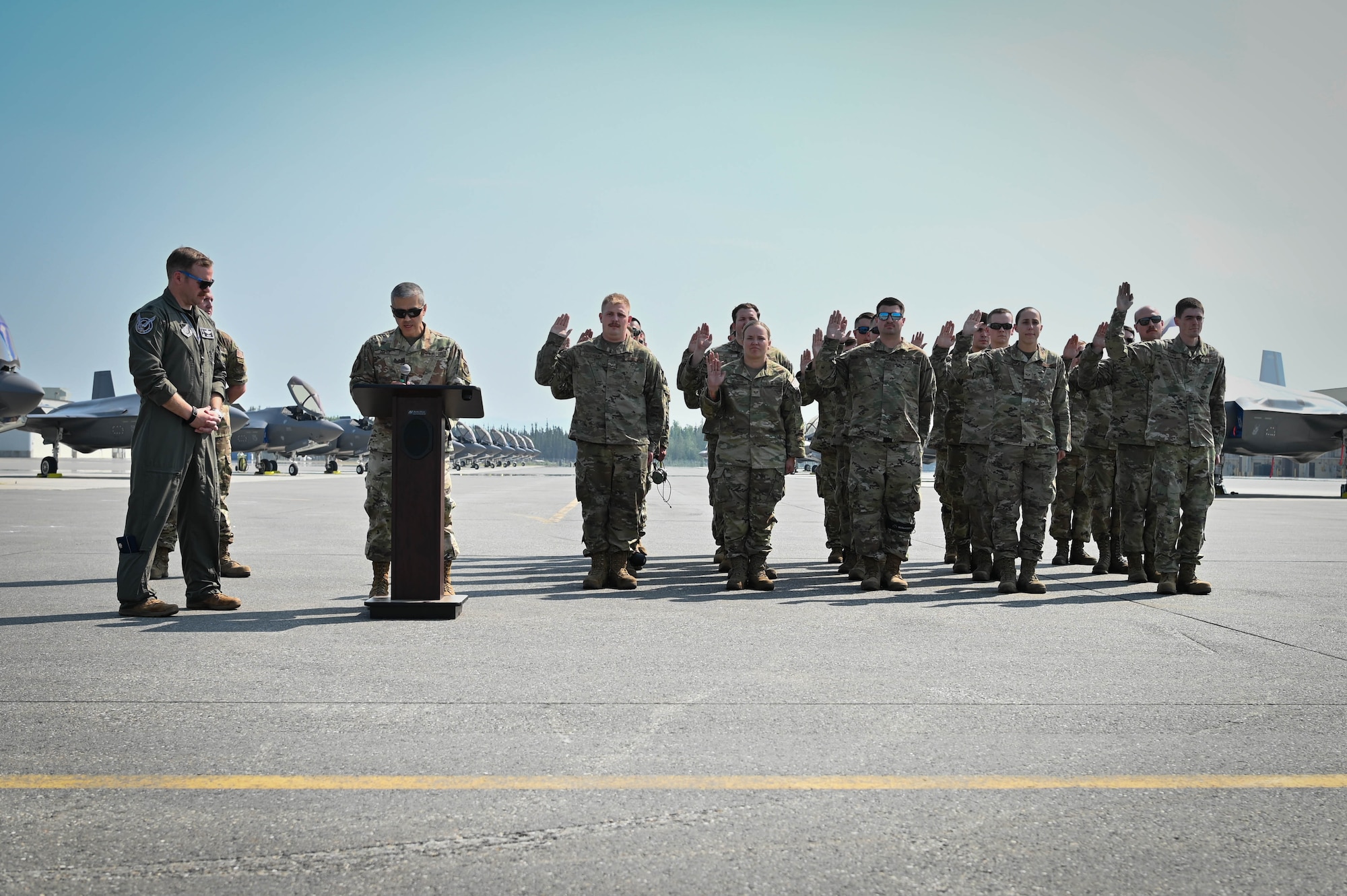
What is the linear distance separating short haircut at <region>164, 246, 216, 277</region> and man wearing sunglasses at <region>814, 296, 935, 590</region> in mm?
4553

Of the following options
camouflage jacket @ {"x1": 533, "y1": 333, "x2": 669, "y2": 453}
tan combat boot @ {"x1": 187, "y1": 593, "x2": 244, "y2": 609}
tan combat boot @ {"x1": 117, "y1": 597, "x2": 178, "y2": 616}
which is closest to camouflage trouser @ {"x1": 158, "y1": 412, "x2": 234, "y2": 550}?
tan combat boot @ {"x1": 187, "y1": 593, "x2": 244, "y2": 609}

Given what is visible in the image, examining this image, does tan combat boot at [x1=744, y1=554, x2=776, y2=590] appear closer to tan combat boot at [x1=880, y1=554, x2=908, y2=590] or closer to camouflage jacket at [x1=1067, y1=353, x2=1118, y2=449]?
tan combat boot at [x1=880, y1=554, x2=908, y2=590]

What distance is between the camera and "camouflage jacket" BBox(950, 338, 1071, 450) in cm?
748

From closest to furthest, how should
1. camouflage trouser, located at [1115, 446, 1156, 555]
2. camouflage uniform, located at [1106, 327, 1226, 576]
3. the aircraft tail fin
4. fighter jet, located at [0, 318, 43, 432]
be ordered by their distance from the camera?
camouflage uniform, located at [1106, 327, 1226, 576], camouflage trouser, located at [1115, 446, 1156, 555], fighter jet, located at [0, 318, 43, 432], the aircraft tail fin

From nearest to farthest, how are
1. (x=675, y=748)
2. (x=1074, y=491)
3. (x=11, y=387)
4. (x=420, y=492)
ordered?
1. (x=675, y=748)
2. (x=420, y=492)
3. (x=1074, y=491)
4. (x=11, y=387)

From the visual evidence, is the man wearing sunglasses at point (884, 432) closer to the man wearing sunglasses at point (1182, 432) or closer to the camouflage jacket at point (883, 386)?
the camouflage jacket at point (883, 386)

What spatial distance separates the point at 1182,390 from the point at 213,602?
721 centimetres

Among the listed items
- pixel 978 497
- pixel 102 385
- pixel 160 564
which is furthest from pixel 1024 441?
pixel 102 385

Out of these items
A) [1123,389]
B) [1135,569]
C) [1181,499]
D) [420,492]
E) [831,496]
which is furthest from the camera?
[831,496]

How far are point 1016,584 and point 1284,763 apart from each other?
4.31 metres

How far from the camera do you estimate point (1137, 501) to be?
26.1 feet

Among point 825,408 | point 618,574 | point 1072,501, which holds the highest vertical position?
point 825,408

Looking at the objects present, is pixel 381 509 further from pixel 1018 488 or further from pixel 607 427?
pixel 1018 488

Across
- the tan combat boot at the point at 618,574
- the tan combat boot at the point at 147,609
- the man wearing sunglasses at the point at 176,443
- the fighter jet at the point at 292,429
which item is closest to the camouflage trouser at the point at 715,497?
the tan combat boot at the point at 618,574
